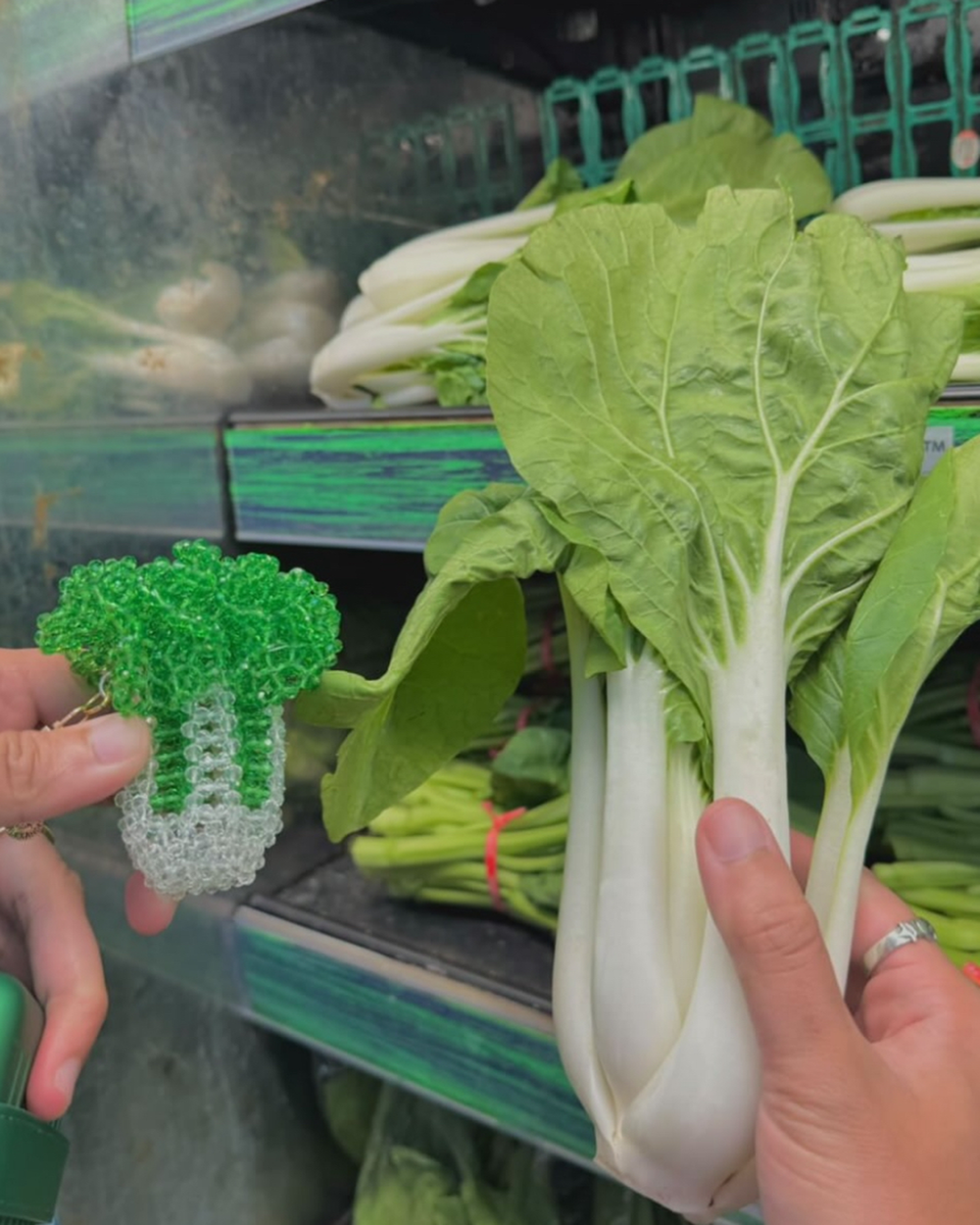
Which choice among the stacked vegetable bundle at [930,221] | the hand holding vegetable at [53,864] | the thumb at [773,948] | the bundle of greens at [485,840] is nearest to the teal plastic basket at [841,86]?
the stacked vegetable bundle at [930,221]

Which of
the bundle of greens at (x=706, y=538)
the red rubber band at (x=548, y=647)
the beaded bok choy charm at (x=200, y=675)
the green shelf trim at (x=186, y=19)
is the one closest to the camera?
the beaded bok choy charm at (x=200, y=675)

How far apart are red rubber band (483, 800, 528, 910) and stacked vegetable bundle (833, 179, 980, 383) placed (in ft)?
1.98

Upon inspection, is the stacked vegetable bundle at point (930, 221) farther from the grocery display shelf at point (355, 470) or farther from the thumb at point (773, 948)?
the thumb at point (773, 948)

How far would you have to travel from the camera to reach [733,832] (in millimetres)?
512

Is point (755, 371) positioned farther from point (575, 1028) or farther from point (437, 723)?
point (575, 1028)

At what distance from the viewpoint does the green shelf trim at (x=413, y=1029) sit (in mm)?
873

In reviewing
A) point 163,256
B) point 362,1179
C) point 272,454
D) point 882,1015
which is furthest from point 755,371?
point 362,1179

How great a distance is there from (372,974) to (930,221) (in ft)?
Result: 2.85

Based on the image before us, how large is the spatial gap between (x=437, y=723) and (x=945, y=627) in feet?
1.03

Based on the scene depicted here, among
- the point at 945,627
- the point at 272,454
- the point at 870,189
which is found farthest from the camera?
the point at 272,454

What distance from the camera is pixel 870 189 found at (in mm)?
889

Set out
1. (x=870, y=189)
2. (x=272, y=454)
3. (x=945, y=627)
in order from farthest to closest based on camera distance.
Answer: (x=272, y=454)
(x=870, y=189)
(x=945, y=627)

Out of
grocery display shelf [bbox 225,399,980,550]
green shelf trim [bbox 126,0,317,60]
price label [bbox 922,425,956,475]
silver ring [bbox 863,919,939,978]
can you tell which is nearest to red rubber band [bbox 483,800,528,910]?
grocery display shelf [bbox 225,399,980,550]

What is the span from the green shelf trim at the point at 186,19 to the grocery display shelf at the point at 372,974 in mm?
728
